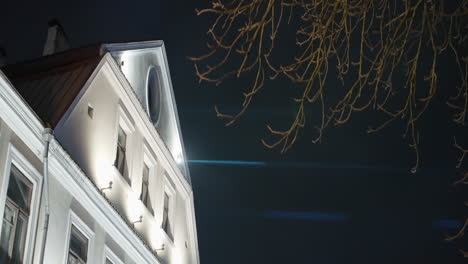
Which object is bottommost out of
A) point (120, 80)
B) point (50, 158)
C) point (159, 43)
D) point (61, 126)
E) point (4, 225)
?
point (4, 225)

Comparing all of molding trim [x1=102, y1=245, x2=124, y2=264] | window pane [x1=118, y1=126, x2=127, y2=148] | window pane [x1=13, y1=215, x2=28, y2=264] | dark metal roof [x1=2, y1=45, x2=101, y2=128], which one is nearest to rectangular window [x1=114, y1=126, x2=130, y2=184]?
window pane [x1=118, y1=126, x2=127, y2=148]

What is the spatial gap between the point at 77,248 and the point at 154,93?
295 inches

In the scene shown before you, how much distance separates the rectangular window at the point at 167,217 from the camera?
21.0m

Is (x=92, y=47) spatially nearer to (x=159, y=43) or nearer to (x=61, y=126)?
(x=61, y=126)

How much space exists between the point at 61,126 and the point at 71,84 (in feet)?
5.15

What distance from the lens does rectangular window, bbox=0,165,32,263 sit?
11930 millimetres

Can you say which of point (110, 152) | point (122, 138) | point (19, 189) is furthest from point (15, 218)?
point (122, 138)

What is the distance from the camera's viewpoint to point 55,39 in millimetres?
19625

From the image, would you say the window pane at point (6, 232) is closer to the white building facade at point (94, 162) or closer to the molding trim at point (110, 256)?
the white building facade at point (94, 162)

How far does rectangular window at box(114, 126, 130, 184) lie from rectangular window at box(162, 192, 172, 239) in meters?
3.24

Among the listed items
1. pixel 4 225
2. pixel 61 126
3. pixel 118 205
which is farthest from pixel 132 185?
pixel 4 225

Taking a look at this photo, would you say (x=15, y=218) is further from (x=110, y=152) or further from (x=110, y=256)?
(x=110, y=152)

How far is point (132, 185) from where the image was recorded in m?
18.3

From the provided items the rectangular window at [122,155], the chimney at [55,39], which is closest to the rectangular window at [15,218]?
the rectangular window at [122,155]
